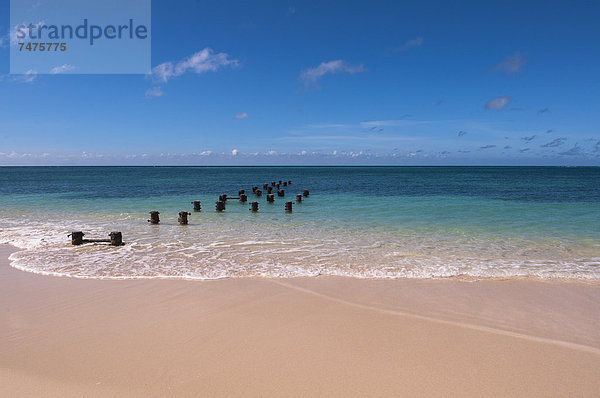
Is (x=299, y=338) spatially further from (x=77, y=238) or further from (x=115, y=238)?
(x=77, y=238)

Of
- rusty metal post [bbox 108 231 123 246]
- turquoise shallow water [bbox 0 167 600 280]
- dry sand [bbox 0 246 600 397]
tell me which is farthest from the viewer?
rusty metal post [bbox 108 231 123 246]

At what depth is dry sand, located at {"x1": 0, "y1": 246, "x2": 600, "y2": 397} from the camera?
3828 mm

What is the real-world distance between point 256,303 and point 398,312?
241 centimetres

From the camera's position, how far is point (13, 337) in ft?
16.0

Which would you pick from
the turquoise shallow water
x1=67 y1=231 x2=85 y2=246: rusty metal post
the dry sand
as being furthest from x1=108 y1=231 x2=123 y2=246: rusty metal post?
the dry sand

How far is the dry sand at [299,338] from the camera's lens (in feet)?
12.6

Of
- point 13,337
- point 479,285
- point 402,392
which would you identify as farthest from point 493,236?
point 13,337

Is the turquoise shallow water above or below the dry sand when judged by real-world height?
above

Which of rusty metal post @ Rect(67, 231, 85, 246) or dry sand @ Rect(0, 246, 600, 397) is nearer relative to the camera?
dry sand @ Rect(0, 246, 600, 397)

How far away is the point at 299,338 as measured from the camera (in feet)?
16.0

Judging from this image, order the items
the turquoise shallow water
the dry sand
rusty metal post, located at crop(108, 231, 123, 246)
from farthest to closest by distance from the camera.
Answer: rusty metal post, located at crop(108, 231, 123, 246)
the turquoise shallow water
the dry sand

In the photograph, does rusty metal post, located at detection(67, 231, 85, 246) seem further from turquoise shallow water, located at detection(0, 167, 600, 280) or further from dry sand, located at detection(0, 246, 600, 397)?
dry sand, located at detection(0, 246, 600, 397)

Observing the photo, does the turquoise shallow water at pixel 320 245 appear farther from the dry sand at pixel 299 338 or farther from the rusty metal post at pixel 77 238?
the dry sand at pixel 299 338

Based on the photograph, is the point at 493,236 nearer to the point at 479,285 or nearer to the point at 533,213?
the point at 479,285
